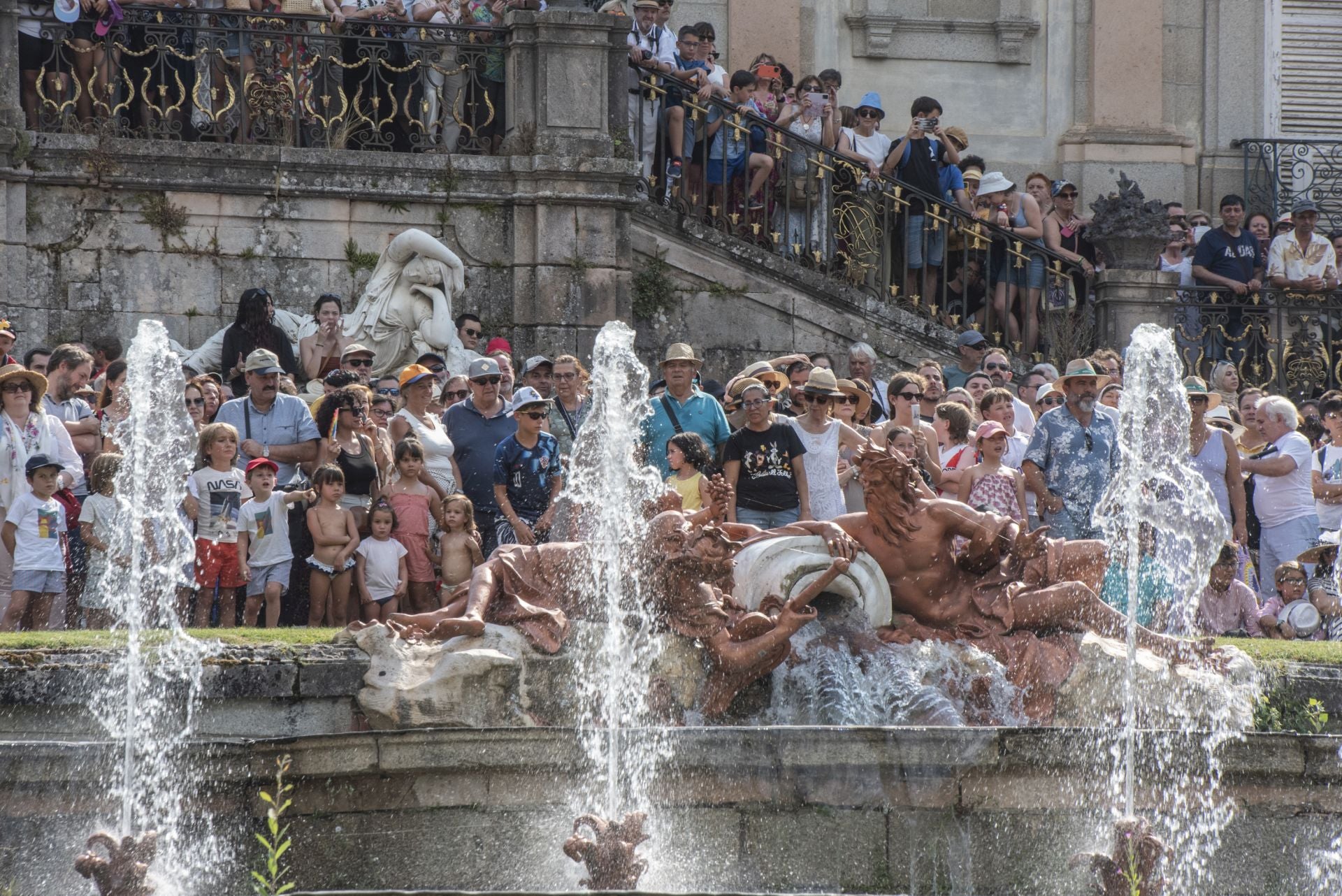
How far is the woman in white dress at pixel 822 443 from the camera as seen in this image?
1056cm

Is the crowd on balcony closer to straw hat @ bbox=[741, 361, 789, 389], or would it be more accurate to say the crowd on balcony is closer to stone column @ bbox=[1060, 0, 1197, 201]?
straw hat @ bbox=[741, 361, 789, 389]

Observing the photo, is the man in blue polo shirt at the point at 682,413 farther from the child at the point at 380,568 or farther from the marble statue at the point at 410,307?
the marble statue at the point at 410,307

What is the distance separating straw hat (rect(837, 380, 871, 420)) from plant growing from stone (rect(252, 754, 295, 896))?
Answer: 5173 millimetres

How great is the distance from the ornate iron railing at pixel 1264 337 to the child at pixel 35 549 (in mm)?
8374

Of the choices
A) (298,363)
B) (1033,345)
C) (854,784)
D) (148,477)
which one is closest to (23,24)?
(298,363)

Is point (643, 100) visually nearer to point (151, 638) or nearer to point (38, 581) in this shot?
point (38, 581)

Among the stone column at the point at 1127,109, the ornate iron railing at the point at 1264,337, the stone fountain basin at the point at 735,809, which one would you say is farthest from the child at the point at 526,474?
the stone column at the point at 1127,109

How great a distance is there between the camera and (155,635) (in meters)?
8.92

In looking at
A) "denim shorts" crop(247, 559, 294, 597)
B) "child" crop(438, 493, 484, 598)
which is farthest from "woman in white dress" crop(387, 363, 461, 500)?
"denim shorts" crop(247, 559, 294, 597)

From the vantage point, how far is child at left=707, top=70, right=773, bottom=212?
49.2 feet

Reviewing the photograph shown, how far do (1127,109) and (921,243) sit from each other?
4482 millimetres

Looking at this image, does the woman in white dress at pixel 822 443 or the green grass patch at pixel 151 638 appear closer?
the green grass patch at pixel 151 638

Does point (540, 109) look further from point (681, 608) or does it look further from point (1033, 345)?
point (681, 608)

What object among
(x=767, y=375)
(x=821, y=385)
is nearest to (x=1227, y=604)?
(x=821, y=385)
